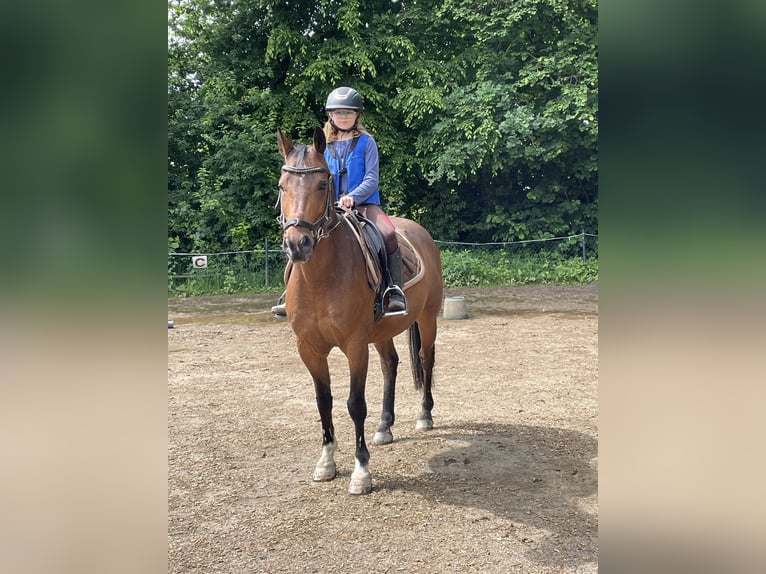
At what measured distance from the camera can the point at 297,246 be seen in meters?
3.14

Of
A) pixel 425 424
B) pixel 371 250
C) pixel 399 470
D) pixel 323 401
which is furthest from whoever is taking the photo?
pixel 425 424

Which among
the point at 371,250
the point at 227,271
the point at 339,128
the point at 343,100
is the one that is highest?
the point at 343,100

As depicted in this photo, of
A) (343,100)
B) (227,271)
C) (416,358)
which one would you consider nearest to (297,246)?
(343,100)

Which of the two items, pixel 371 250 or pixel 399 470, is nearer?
pixel 371 250

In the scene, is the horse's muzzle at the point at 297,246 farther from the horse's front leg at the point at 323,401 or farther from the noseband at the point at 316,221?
the horse's front leg at the point at 323,401

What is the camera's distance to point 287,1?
16.4 m

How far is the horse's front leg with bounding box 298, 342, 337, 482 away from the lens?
397cm

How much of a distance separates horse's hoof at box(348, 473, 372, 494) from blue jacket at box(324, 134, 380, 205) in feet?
6.32

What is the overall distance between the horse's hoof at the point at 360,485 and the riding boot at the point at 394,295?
1125 mm

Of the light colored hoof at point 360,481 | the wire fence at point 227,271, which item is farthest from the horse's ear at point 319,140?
the wire fence at point 227,271

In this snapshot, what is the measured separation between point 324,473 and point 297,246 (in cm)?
183

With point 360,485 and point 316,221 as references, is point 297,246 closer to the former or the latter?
point 316,221
